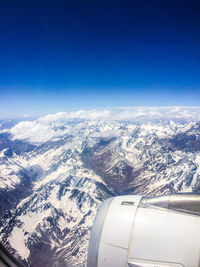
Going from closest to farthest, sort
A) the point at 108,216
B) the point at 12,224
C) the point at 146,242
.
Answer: the point at 146,242 < the point at 108,216 < the point at 12,224

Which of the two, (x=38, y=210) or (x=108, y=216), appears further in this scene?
(x=38, y=210)

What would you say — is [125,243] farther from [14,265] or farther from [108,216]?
[14,265]

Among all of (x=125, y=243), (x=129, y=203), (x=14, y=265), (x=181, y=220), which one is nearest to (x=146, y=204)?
(x=129, y=203)

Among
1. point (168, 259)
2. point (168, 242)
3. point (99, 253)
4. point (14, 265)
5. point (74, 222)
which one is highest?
point (168, 242)

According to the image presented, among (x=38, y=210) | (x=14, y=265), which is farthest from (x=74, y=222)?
(x=14, y=265)

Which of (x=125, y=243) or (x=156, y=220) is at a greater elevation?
(x=156, y=220)

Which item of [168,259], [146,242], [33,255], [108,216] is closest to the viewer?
[168,259]
